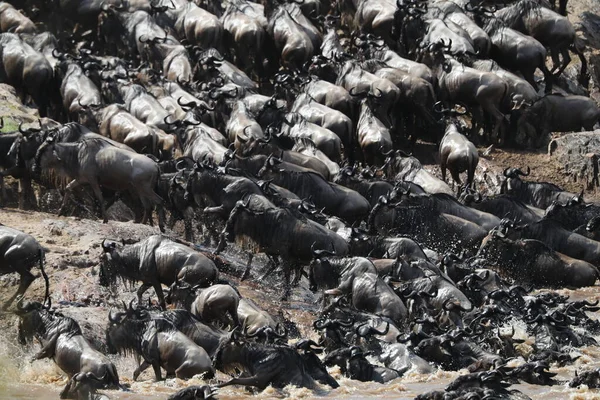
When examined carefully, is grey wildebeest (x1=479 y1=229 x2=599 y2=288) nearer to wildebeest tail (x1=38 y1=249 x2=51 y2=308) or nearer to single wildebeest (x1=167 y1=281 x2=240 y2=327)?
single wildebeest (x1=167 y1=281 x2=240 y2=327)

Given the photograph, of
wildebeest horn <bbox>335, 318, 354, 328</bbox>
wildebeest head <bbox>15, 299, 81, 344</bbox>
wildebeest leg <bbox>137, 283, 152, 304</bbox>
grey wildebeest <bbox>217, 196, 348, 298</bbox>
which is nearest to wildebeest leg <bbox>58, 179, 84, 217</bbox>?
grey wildebeest <bbox>217, 196, 348, 298</bbox>

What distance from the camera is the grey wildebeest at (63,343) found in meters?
14.3

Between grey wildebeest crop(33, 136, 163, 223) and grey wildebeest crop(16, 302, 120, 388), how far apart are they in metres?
5.15

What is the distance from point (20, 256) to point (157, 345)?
2.81m

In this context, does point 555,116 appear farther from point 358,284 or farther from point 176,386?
point 176,386

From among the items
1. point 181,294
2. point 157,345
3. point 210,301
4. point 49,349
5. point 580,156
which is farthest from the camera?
point 580,156

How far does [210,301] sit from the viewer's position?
54.5ft

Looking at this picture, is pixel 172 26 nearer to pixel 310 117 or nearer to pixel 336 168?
pixel 310 117

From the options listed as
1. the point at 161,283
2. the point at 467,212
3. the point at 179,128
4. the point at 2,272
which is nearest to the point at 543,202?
the point at 467,212

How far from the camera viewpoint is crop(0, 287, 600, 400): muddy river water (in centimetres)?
1447

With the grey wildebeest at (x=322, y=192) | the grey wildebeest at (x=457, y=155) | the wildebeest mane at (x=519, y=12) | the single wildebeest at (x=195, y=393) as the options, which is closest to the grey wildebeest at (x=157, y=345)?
the single wildebeest at (x=195, y=393)

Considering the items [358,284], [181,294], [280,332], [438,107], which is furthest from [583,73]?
[181,294]

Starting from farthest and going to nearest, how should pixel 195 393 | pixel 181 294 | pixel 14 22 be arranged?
pixel 14 22 → pixel 181 294 → pixel 195 393

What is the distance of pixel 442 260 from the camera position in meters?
20.7
